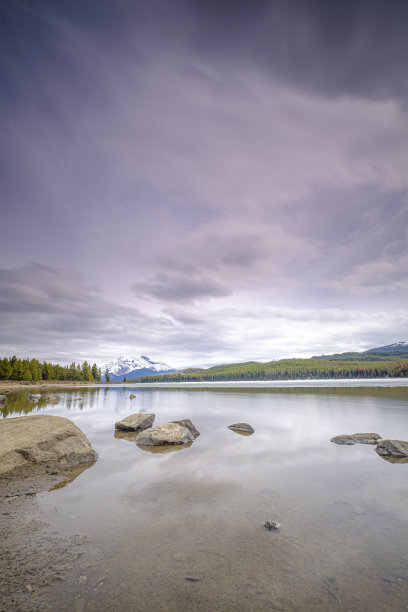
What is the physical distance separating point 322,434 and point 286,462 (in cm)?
921

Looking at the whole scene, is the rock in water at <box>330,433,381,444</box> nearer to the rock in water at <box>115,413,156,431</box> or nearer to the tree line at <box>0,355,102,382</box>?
the rock in water at <box>115,413,156,431</box>

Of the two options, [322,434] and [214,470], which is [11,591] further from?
[322,434]

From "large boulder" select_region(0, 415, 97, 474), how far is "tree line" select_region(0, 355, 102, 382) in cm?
13386

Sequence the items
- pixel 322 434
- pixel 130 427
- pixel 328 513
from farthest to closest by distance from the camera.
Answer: pixel 130 427
pixel 322 434
pixel 328 513

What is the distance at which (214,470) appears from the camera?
44.1 ft

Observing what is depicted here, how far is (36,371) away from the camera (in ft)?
465

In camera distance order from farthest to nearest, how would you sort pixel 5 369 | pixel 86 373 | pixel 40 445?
pixel 86 373 < pixel 5 369 < pixel 40 445

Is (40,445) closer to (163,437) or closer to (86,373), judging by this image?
(163,437)

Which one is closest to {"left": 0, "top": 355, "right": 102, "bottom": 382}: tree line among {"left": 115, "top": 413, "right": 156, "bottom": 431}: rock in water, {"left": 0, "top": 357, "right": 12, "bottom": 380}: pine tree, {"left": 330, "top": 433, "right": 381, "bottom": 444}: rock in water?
{"left": 0, "top": 357, "right": 12, "bottom": 380}: pine tree

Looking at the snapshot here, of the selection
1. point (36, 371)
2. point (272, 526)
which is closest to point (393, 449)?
point (272, 526)

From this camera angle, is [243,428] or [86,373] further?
[86,373]

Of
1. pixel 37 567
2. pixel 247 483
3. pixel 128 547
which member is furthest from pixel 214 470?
pixel 37 567

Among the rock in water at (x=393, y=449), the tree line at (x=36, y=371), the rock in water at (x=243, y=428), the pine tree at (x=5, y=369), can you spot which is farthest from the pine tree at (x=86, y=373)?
the rock in water at (x=393, y=449)

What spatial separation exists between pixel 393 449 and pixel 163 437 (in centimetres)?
1467
